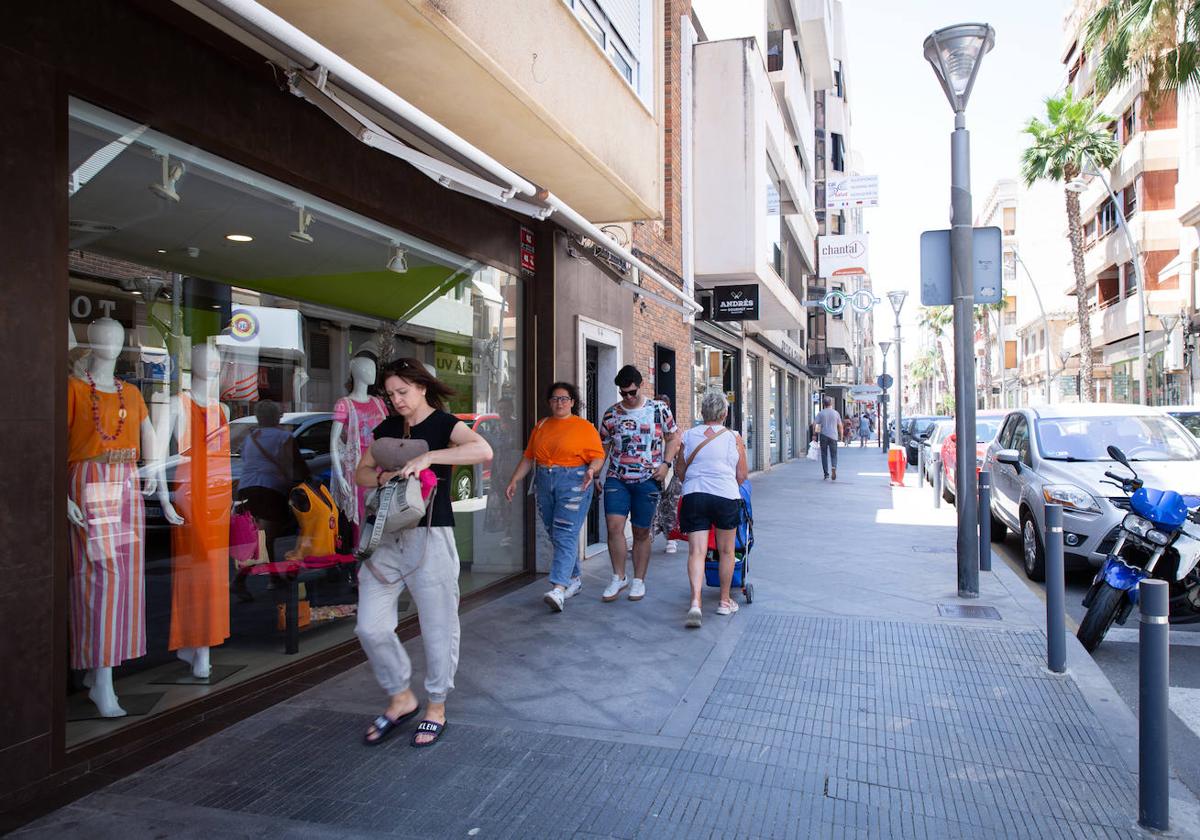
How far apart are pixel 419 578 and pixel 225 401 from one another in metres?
2.47

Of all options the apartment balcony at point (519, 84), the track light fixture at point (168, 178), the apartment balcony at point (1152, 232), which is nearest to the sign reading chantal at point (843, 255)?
the apartment balcony at point (519, 84)

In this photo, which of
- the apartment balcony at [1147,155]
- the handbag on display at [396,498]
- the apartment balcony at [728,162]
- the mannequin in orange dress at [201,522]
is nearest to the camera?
the handbag on display at [396,498]

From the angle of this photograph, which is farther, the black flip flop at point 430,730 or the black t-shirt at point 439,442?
the black t-shirt at point 439,442

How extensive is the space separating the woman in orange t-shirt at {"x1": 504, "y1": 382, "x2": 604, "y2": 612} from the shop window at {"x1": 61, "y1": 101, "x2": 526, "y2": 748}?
1009mm

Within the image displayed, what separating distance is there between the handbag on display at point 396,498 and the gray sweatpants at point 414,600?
9cm

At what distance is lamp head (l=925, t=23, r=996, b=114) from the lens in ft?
23.4

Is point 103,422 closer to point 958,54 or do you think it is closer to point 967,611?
point 967,611

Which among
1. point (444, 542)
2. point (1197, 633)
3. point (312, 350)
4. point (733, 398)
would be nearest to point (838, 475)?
point (733, 398)

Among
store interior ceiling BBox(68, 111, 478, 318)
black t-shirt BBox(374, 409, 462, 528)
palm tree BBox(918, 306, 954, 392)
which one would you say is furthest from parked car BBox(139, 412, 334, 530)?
palm tree BBox(918, 306, 954, 392)

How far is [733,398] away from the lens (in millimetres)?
19781

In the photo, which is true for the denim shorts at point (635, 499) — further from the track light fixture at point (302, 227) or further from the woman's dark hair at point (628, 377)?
the track light fixture at point (302, 227)

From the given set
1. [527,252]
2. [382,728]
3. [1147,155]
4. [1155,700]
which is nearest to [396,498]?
[382,728]

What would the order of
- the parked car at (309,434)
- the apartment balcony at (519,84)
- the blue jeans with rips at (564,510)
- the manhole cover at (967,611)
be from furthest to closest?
the blue jeans with rips at (564,510) → the manhole cover at (967,611) → the parked car at (309,434) → the apartment balcony at (519,84)

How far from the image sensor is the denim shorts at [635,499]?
22.7 feet
